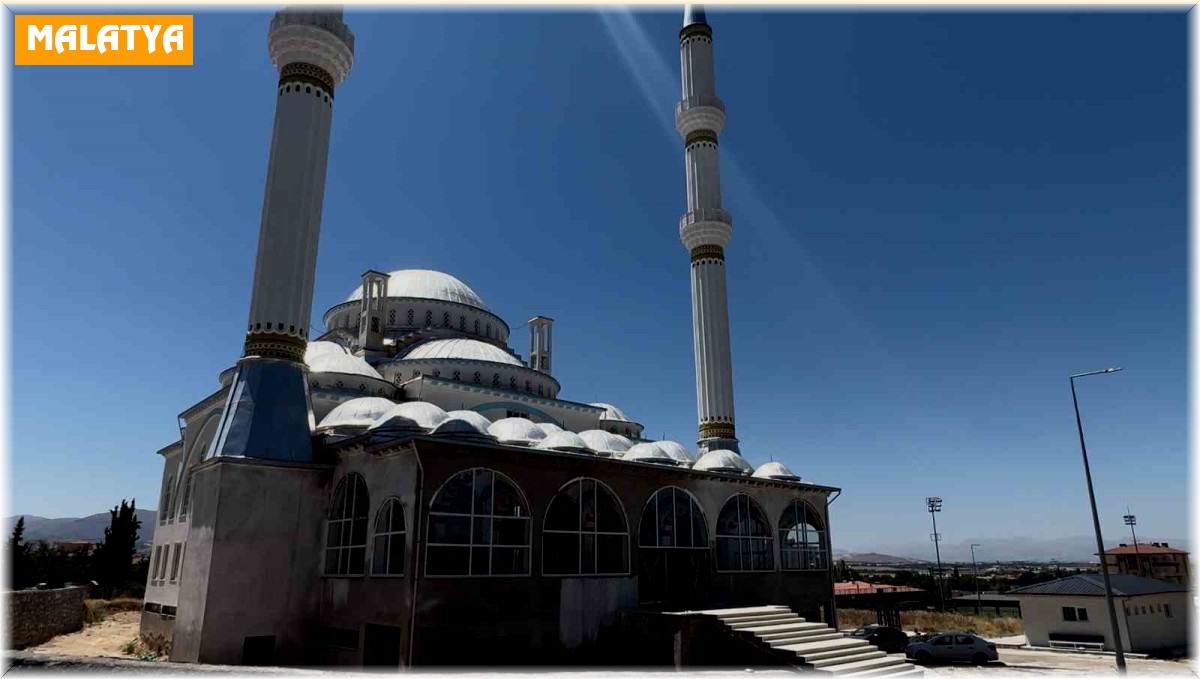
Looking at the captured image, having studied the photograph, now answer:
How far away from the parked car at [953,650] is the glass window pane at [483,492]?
1465 centimetres

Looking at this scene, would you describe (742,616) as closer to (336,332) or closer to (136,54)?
(136,54)

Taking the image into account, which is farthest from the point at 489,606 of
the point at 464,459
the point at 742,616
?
the point at 742,616

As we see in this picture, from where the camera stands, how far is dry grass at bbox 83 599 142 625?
2895 cm

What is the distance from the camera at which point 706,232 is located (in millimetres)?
32938

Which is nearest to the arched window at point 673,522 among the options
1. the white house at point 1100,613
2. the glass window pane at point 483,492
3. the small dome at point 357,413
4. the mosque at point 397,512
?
the mosque at point 397,512

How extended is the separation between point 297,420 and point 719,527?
40.8 ft

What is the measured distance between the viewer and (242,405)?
754 inches

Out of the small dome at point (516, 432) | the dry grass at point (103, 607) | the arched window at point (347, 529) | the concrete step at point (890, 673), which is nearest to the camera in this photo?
the concrete step at point (890, 673)

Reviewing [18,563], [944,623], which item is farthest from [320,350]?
[944,623]

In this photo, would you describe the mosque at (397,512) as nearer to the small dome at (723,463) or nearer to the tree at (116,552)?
the small dome at (723,463)

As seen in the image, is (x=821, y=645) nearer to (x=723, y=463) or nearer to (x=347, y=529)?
(x=723, y=463)

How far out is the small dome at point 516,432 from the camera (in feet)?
70.5

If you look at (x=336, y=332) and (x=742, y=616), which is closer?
(x=742, y=616)

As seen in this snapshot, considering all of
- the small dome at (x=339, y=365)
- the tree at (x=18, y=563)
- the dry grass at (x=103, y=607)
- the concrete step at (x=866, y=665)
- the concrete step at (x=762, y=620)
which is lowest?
the concrete step at (x=866, y=665)
